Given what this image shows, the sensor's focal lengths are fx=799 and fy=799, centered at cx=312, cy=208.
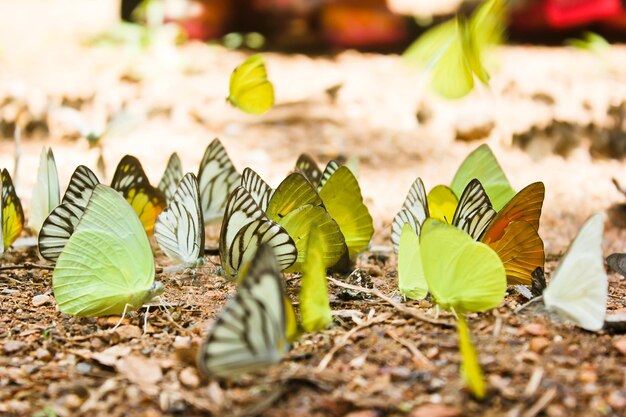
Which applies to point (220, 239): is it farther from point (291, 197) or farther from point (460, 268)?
point (460, 268)

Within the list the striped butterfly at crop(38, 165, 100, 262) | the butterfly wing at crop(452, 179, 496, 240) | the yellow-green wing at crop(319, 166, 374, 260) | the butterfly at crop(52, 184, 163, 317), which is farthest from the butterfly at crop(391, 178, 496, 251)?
the striped butterfly at crop(38, 165, 100, 262)

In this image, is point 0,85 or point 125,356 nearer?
point 125,356

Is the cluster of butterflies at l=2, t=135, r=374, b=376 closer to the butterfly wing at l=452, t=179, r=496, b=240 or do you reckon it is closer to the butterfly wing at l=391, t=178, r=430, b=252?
the butterfly wing at l=391, t=178, r=430, b=252

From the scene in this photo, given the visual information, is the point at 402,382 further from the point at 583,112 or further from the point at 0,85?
the point at 0,85

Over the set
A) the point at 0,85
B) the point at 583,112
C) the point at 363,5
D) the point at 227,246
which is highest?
the point at 363,5

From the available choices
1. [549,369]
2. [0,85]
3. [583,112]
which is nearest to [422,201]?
[549,369]

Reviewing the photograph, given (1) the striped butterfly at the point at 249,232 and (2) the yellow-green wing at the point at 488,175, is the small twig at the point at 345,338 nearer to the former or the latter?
(1) the striped butterfly at the point at 249,232

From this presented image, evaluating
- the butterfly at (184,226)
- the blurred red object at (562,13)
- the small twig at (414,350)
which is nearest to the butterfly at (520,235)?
the small twig at (414,350)
